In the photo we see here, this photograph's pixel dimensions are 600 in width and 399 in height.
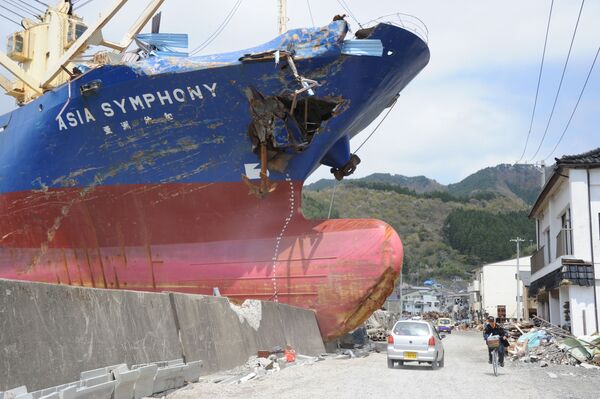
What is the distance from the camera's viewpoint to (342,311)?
49.6 feet

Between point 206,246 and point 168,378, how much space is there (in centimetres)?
811

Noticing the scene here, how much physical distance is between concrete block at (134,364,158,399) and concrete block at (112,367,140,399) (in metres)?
0.09

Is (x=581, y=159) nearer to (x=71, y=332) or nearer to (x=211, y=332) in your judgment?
(x=211, y=332)

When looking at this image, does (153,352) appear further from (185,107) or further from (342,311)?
(185,107)

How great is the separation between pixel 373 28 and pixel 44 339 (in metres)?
11.6

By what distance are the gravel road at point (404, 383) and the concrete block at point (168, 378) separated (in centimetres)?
15

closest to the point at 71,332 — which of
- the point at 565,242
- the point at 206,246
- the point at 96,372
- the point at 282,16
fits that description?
the point at 96,372

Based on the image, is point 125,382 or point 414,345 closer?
point 125,382

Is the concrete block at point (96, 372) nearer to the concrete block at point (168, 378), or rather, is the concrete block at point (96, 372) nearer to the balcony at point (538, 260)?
the concrete block at point (168, 378)

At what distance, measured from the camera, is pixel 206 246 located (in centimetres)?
1622

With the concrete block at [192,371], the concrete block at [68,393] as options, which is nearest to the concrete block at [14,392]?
the concrete block at [68,393]

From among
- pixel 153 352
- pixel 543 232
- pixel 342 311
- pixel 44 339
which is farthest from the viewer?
pixel 543 232

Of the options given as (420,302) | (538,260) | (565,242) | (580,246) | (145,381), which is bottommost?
(420,302)

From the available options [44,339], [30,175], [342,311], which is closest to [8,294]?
[44,339]
